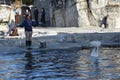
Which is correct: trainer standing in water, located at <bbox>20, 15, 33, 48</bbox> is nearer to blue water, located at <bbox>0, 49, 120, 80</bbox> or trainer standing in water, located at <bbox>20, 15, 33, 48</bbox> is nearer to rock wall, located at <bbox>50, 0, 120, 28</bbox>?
blue water, located at <bbox>0, 49, 120, 80</bbox>

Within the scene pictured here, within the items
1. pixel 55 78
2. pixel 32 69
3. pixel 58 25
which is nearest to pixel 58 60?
pixel 32 69

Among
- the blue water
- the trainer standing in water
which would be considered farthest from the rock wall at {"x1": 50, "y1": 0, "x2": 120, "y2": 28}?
the blue water

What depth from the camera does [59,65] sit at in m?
18.3

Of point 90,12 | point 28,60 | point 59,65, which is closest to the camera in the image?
point 59,65

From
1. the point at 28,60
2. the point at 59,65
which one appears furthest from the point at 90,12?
the point at 59,65

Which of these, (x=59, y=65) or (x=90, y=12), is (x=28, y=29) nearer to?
(x=59, y=65)

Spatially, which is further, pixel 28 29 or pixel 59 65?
pixel 28 29

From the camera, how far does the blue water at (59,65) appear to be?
50.3ft

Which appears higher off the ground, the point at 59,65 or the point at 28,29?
the point at 28,29

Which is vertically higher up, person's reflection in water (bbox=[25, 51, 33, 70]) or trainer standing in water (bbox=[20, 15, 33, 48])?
trainer standing in water (bbox=[20, 15, 33, 48])

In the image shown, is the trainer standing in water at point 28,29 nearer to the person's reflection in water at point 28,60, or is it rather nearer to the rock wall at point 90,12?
the person's reflection in water at point 28,60

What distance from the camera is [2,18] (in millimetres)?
37594

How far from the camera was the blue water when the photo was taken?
1534cm

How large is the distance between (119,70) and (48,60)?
4.31m
